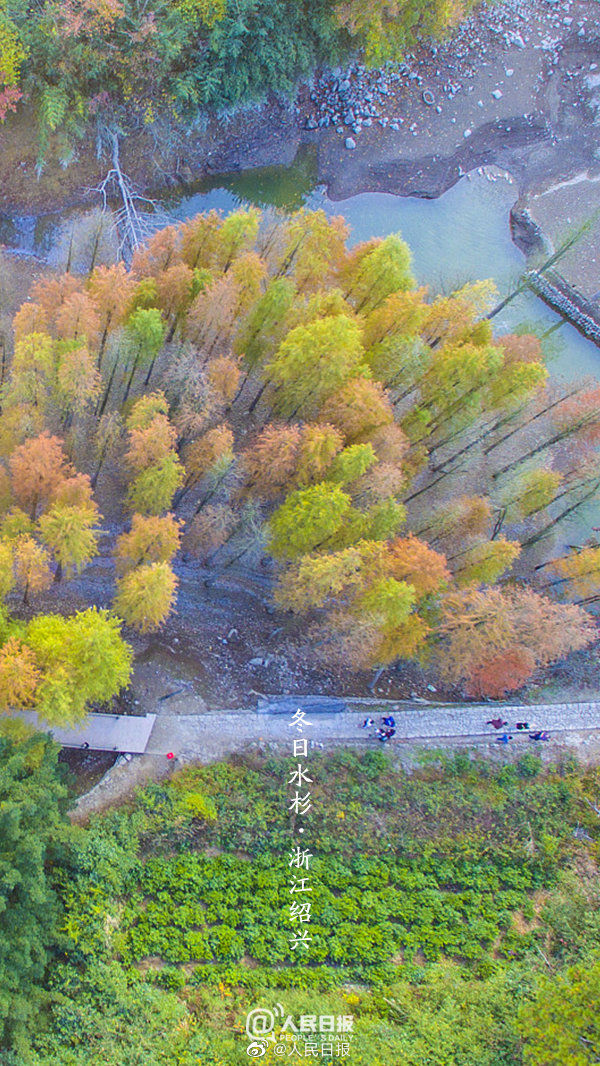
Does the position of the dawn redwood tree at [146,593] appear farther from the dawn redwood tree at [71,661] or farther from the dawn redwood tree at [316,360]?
the dawn redwood tree at [316,360]

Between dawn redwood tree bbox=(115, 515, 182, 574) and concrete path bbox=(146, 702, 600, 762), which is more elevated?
dawn redwood tree bbox=(115, 515, 182, 574)

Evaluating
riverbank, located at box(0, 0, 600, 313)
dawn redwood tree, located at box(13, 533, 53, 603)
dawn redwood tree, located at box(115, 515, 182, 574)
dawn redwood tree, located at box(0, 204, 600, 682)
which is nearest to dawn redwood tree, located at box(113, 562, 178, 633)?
dawn redwood tree, located at box(0, 204, 600, 682)

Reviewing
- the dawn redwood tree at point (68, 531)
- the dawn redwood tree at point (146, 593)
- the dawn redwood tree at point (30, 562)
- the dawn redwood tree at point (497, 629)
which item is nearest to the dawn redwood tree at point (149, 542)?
the dawn redwood tree at point (146, 593)

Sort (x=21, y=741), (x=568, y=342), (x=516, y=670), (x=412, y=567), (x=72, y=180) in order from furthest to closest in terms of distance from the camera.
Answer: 1. (x=568, y=342)
2. (x=72, y=180)
3. (x=516, y=670)
4. (x=412, y=567)
5. (x=21, y=741)

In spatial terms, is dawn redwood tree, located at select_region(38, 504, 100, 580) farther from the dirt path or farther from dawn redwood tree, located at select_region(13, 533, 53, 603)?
the dirt path

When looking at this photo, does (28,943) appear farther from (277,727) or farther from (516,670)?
(516,670)

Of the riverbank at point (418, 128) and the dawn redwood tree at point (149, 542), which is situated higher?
the riverbank at point (418, 128)

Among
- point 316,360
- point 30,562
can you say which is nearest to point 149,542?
point 30,562

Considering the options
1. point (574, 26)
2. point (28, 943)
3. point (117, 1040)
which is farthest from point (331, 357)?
point (574, 26)
